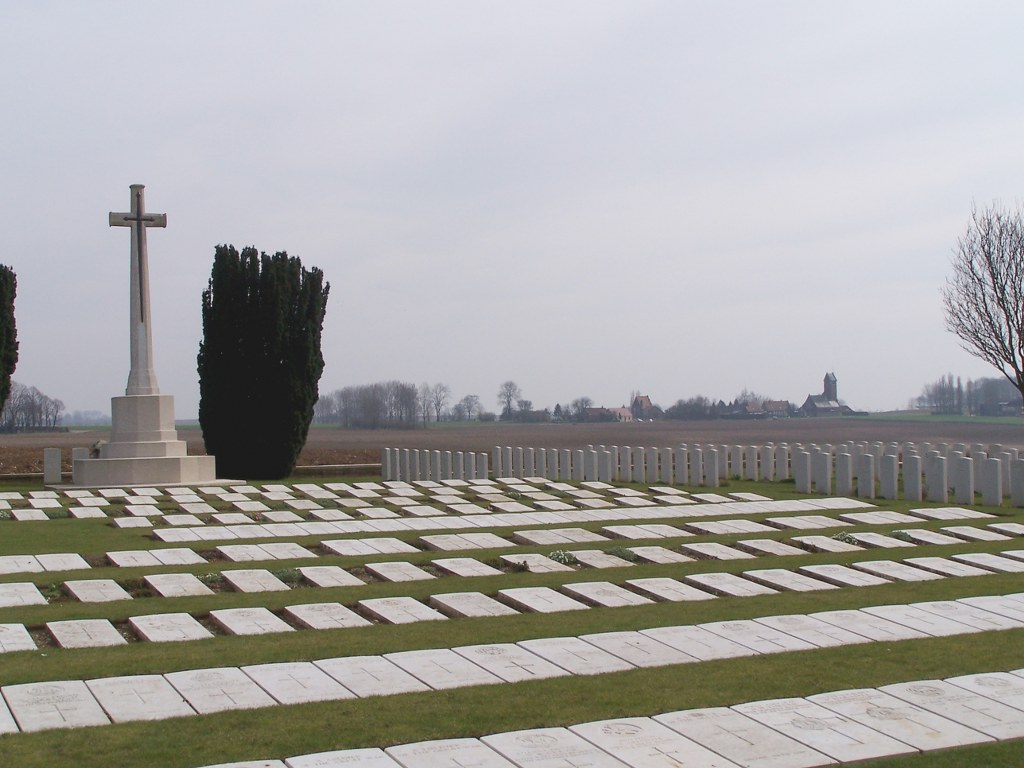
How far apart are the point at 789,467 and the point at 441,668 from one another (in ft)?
45.5

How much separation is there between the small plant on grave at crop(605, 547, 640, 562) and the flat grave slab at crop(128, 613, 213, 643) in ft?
13.2

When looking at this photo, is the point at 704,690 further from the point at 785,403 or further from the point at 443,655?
the point at 785,403

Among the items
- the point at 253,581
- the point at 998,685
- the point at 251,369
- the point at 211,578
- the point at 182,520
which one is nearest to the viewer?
the point at 998,685

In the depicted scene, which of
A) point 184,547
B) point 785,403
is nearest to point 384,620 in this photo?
point 184,547

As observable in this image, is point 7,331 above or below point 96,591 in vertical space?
above

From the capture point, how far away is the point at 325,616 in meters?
7.14

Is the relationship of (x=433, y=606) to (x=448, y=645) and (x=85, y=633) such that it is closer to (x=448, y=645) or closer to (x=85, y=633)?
(x=448, y=645)

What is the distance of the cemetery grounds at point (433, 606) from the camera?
4.66 metres

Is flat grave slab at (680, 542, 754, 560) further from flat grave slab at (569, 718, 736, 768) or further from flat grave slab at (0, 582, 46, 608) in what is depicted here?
flat grave slab at (0, 582, 46, 608)

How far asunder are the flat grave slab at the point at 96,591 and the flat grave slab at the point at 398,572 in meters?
1.95

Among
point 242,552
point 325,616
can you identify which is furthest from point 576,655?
point 242,552

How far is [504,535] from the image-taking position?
437 inches

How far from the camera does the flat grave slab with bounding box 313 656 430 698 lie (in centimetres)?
530

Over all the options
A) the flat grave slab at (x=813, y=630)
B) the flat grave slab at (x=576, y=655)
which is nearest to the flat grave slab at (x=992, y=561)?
the flat grave slab at (x=813, y=630)
